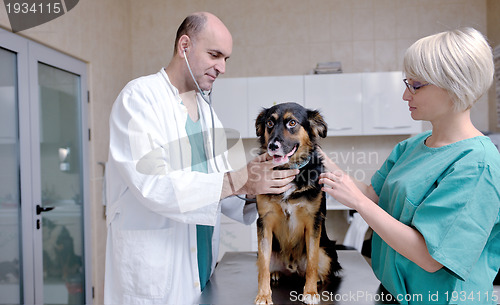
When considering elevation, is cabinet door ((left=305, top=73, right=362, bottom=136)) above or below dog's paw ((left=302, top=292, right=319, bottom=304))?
above

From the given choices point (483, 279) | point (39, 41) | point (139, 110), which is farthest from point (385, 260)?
point (39, 41)

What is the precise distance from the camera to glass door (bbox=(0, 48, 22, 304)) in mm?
2459

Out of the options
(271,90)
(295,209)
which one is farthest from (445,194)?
(271,90)

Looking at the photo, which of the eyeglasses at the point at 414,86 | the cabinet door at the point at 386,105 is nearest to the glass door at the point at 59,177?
the eyeglasses at the point at 414,86

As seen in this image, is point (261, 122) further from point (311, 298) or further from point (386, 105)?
point (386, 105)

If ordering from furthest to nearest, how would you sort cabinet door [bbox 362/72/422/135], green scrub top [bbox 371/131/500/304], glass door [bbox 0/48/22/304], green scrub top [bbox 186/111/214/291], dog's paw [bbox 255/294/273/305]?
1. cabinet door [bbox 362/72/422/135]
2. glass door [bbox 0/48/22/304]
3. green scrub top [bbox 186/111/214/291]
4. dog's paw [bbox 255/294/273/305]
5. green scrub top [bbox 371/131/500/304]

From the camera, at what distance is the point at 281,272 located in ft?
4.46

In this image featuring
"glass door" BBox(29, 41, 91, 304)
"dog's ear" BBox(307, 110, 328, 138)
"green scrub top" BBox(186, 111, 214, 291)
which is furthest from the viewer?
"glass door" BBox(29, 41, 91, 304)

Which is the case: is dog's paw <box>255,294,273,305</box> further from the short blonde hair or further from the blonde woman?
the short blonde hair

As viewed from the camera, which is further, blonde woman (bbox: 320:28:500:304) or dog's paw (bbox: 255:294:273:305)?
dog's paw (bbox: 255:294:273:305)

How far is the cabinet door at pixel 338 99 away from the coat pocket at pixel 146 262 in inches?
113

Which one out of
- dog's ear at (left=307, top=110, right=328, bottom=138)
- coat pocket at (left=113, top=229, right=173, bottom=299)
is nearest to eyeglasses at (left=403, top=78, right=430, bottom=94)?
dog's ear at (left=307, top=110, right=328, bottom=138)

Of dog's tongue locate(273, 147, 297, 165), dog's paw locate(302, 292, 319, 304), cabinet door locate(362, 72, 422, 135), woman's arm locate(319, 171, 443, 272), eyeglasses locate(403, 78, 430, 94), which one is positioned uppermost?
cabinet door locate(362, 72, 422, 135)

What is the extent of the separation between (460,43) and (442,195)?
15.4 inches
